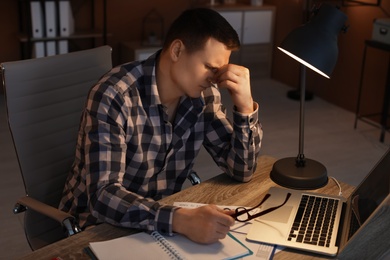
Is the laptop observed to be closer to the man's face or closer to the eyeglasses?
the eyeglasses

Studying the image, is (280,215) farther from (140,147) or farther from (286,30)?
(286,30)

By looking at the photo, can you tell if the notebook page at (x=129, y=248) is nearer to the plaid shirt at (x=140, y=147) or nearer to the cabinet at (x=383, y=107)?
the plaid shirt at (x=140, y=147)

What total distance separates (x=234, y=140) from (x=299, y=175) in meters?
0.23

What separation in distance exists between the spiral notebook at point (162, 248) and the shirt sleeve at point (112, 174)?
4 centimetres

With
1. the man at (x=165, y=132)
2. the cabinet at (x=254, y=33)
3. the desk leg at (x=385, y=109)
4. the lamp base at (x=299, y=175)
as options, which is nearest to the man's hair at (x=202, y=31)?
the man at (x=165, y=132)

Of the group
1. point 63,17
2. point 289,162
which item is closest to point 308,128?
point 63,17

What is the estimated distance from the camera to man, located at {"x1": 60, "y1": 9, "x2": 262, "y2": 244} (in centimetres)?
150

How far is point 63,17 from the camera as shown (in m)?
4.66

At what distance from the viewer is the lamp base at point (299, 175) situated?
69.3 inches

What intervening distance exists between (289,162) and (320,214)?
12.7 inches

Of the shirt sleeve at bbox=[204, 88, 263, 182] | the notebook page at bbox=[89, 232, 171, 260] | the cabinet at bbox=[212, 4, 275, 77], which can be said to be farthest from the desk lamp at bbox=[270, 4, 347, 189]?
the cabinet at bbox=[212, 4, 275, 77]

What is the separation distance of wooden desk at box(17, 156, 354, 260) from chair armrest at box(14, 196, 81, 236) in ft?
0.51

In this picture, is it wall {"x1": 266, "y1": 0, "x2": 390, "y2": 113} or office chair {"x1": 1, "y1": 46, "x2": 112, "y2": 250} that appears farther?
wall {"x1": 266, "y1": 0, "x2": 390, "y2": 113}

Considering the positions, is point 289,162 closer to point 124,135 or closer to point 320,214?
point 320,214
